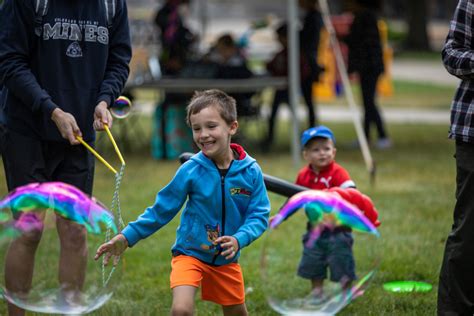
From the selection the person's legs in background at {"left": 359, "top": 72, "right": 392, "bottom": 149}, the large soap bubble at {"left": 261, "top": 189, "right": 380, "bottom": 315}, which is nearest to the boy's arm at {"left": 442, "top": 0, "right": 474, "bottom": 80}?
the large soap bubble at {"left": 261, "top": 189, "right": 380, "bottom": 315}

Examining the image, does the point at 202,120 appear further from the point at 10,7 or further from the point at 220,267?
the point at 10,7

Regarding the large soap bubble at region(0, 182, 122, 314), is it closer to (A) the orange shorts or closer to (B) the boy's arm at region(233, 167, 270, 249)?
(A) the orange shorts

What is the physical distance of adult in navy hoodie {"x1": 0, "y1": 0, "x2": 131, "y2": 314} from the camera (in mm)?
→ 4332

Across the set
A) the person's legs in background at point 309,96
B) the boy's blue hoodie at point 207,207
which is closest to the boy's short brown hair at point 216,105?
the boy's blue hoodie at point 207,207

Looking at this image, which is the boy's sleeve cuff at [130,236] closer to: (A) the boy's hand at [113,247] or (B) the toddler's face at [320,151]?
(A) the boy's hand at [113,247]

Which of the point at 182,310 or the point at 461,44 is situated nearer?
the point at 182,310

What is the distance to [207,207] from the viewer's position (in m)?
4.13

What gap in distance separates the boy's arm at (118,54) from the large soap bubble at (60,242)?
0.69 m

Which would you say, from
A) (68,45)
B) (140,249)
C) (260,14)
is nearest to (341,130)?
(260,14)

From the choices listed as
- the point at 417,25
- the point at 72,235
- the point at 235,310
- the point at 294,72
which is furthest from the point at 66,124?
the point at 417,25

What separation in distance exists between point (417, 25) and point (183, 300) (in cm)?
3149

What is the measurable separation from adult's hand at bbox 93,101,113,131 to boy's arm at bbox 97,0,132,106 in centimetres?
12

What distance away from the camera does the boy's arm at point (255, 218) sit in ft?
13.2

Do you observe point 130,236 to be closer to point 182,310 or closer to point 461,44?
point 182,310
